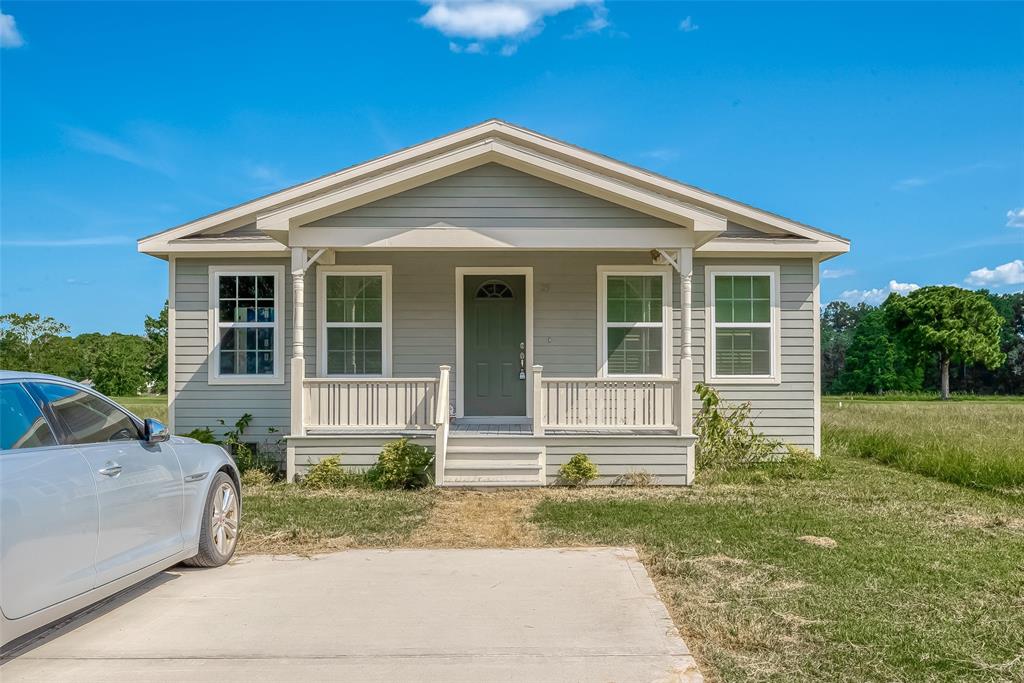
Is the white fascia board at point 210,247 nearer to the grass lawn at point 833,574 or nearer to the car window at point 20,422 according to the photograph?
the grass lawn at point 833,574

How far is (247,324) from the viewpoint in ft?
36.3

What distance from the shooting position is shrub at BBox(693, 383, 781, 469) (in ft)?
34.4

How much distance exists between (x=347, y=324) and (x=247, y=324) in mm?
1485

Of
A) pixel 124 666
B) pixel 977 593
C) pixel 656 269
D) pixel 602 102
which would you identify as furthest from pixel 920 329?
pixel 124 666

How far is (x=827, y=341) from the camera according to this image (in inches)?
2618

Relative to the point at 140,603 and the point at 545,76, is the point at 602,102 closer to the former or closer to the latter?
the point at 545,76

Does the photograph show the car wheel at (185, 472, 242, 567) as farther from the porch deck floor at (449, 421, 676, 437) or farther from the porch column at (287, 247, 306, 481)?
the porch deck floor at (449, 421, 676, 437)

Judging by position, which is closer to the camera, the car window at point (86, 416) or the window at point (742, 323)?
the car window at point (86, 416)

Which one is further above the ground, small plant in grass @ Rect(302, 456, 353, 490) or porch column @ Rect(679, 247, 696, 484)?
porch column @ Rect(679, 247, 696, 484)

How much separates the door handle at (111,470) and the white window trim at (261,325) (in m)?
7.17

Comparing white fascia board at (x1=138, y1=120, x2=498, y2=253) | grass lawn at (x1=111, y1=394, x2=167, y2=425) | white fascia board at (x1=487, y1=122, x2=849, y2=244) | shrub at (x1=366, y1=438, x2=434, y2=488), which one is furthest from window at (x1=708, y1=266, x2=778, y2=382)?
grass lawn at (x1=111, y1=394, x2=167, y2=425)

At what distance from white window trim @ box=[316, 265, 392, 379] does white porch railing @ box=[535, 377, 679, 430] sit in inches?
106

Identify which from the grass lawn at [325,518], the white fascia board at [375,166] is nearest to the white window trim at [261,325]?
the white fascia board at [375,166]

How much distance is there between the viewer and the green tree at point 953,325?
50750 mm
